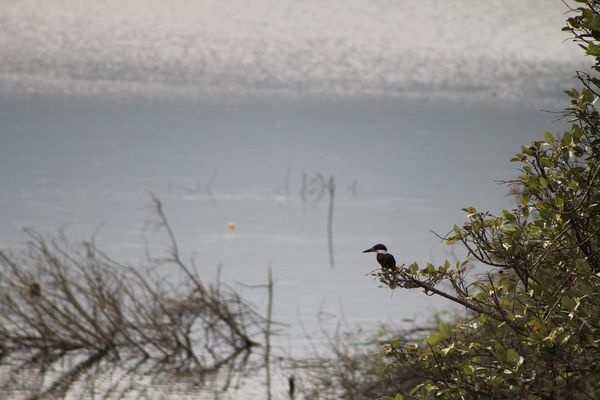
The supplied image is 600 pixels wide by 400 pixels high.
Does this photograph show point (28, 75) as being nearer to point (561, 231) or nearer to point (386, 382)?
point (386, 382)

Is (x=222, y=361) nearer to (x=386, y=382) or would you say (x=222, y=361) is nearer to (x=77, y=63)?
A: (x=386, y=382)

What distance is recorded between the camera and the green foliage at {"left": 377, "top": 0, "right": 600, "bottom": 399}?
5.78 meters

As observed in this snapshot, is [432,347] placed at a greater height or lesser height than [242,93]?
lesser

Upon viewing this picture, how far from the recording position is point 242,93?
4731 centimetres

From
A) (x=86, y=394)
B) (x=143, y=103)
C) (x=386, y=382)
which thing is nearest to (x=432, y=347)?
(x=386, y=382)

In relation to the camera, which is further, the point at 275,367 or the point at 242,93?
the point at 242,93

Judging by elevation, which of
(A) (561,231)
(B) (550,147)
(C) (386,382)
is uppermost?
(C) (386,382)

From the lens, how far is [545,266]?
237 inches

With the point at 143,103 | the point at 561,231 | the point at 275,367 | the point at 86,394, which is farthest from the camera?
the point at 143,103

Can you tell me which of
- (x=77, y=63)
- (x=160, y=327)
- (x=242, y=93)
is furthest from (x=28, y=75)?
(x=160, y=327)

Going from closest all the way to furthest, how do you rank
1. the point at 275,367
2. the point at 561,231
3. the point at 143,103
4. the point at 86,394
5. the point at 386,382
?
1. the point at 561,231
2. the point at 386,382
3. the point at 86,394
4. the point at 275,367
5. the point at 143,103

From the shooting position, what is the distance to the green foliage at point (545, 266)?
19.0 feet

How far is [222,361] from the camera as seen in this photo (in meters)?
16.5

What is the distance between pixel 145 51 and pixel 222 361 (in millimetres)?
31849
